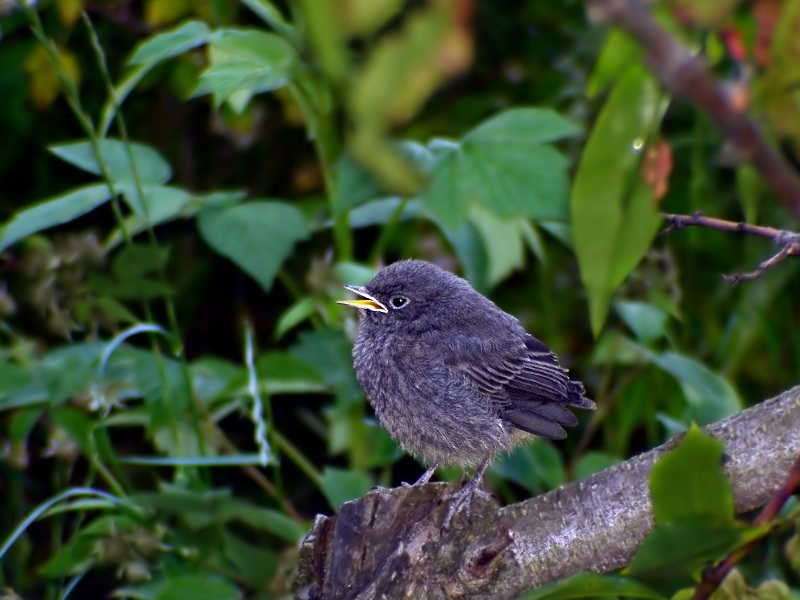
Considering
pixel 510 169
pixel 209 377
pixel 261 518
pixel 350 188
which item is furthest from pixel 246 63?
pixel 261 518

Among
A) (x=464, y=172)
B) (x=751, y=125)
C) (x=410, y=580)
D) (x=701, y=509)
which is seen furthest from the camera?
(x=464, y=172)

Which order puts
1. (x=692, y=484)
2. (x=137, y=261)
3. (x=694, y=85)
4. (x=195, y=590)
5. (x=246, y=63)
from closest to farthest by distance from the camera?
(x=694, y=85) → (x=692, y=484) → (x=246, y=63) → (x=195, y=590) → (x=137, y=261)

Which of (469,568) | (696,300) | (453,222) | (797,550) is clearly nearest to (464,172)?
(453,222)

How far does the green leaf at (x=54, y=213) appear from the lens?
2.73m

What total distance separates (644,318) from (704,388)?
0.33m

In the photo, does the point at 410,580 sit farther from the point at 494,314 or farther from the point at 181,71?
the point at 181,71

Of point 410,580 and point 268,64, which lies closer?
point 410,580

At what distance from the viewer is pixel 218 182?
4859mm

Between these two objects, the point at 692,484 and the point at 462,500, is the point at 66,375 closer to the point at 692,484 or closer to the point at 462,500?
the point at 462,500

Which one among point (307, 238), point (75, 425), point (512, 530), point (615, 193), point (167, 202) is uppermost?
point (615, 193)

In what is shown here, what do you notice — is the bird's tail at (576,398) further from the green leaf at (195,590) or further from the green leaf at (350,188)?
the green leaf at (195,590)

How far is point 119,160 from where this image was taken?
3018 mm

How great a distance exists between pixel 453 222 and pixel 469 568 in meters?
0.70

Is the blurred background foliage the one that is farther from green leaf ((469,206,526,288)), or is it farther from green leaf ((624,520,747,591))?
green leaf ((624,520,747,591))
